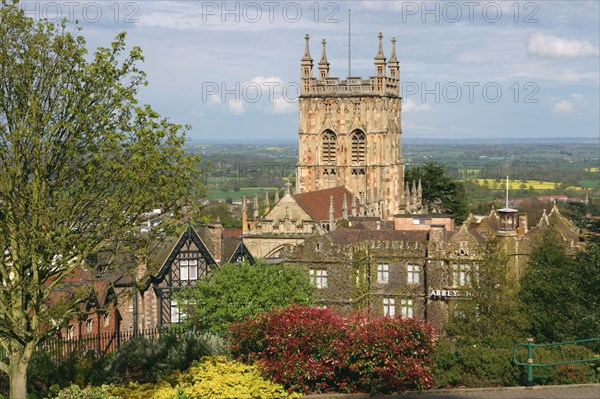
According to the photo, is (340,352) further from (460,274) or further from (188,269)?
(460,274)

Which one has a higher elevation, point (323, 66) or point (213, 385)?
point (323, 66)

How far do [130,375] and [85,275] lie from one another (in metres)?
13.6

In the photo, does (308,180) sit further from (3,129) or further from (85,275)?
(3,129)

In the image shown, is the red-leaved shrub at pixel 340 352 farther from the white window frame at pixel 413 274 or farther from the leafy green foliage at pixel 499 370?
→ the white window frame at pixel 413 274

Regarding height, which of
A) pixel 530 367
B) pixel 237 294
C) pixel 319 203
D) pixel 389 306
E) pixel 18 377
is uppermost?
pixel 319 203

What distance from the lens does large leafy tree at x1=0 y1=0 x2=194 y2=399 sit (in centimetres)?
1817

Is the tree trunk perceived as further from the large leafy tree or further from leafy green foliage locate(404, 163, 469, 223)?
leafy green foliage locate(404, 163, 469, 223)

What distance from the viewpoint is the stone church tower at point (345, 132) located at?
80.1 metres

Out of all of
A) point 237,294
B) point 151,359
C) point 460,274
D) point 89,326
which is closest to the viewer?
point 151,359

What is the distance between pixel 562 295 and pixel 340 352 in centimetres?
1518

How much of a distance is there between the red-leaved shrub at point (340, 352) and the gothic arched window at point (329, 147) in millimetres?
57449

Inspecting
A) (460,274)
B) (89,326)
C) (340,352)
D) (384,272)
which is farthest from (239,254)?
(340,352)

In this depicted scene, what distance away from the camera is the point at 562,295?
3466 cm

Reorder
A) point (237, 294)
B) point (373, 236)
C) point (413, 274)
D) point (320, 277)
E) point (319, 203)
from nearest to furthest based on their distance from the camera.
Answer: point (237, 294) < point (320, 277) < point (413, 274) < point (373, 236) < point (319, 203)
